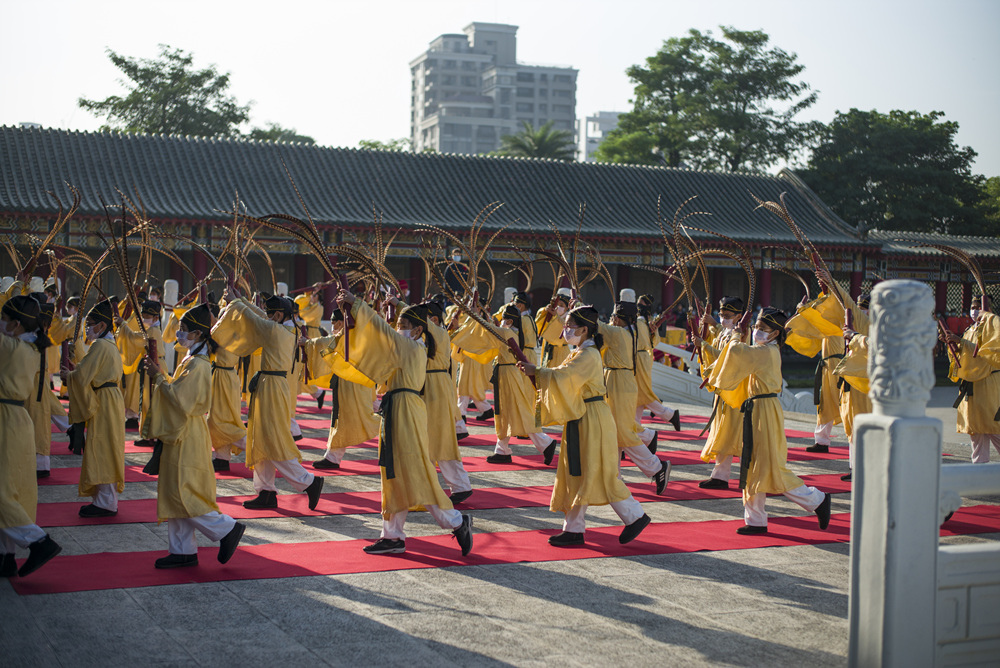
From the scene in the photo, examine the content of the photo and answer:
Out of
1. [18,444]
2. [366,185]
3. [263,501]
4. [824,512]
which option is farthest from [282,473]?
[366,185]

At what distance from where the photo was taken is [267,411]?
7188mm

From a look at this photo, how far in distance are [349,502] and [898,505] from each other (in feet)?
15.2

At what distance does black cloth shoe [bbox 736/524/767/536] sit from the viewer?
6605 mm

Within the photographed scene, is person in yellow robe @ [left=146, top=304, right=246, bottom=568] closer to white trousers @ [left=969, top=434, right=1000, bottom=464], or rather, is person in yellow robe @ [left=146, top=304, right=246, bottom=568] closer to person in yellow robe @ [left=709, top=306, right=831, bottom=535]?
person in yellow robe @ [left=709, top=306, right=831, bottom=535]

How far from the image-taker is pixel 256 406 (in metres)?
7.25

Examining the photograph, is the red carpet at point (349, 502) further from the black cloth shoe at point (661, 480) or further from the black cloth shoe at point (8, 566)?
the black cloth shoe at point (8, 566)

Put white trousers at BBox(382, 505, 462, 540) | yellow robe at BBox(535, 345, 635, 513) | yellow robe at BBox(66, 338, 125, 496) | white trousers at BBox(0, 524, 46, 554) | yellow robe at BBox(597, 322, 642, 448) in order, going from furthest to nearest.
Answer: yellow robe at BBox(597, 322, 642, 448)
yellow robe at BBox(66, 338, 125, 496)
yellow robe at BBox(535, 345, 635, 513)
white trousers at BBox(382, 505, 462, 540)
white trousers at BBox(0, 524, 46, 554)

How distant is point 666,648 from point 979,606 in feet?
4.26

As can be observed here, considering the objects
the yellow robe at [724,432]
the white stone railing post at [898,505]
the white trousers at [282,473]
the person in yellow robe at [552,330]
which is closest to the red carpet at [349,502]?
the white trousers at [282,473]

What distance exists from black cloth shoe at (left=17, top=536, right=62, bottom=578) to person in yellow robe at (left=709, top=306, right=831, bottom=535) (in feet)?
13.9

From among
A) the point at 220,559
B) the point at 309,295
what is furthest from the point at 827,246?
the point at 220,559

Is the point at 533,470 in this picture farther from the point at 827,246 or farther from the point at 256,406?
the point at 827,246

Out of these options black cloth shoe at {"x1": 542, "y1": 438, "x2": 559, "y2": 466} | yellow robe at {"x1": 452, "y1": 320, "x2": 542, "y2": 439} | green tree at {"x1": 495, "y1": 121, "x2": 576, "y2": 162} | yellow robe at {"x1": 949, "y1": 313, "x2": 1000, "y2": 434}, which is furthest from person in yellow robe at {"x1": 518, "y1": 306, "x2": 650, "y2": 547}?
green tree at {"x1": 495, "y1": 121, "x2": 576, "y2": 162}

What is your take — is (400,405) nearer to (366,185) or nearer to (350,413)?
(350,413)
